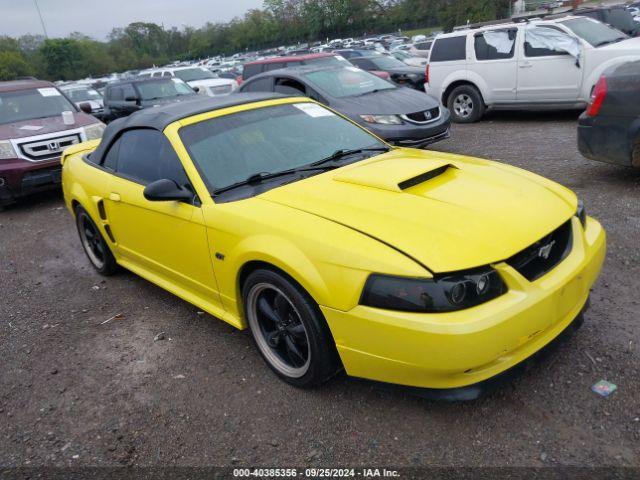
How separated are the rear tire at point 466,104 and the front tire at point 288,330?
8522mm

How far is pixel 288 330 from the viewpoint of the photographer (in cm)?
290

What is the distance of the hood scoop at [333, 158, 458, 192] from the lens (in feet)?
9.86

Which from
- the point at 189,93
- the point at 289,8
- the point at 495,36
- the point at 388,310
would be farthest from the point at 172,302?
the point at 289,8

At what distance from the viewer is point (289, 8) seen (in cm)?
10919

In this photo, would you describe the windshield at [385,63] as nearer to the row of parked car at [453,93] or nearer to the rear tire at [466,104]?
the row of parked car at [453,93]

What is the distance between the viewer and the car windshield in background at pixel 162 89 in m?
12.2

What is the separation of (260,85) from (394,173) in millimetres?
6263

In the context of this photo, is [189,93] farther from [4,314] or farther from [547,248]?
[547,248]

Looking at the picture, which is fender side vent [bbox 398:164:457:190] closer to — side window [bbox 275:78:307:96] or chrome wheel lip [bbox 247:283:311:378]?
chrome wheel lip [bbox 247:283:311:378]

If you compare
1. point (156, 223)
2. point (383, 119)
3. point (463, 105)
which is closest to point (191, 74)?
point (463, 105)

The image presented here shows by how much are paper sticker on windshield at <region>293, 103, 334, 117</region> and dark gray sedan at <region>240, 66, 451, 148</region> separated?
3.28m

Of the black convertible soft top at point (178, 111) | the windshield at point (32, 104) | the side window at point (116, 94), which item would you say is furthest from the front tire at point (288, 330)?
the side window at point (116, 94)

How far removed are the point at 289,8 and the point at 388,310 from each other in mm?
117706

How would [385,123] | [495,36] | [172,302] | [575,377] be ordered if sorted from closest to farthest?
[575,377] → [172,302] → [385,123] → [495,36]
